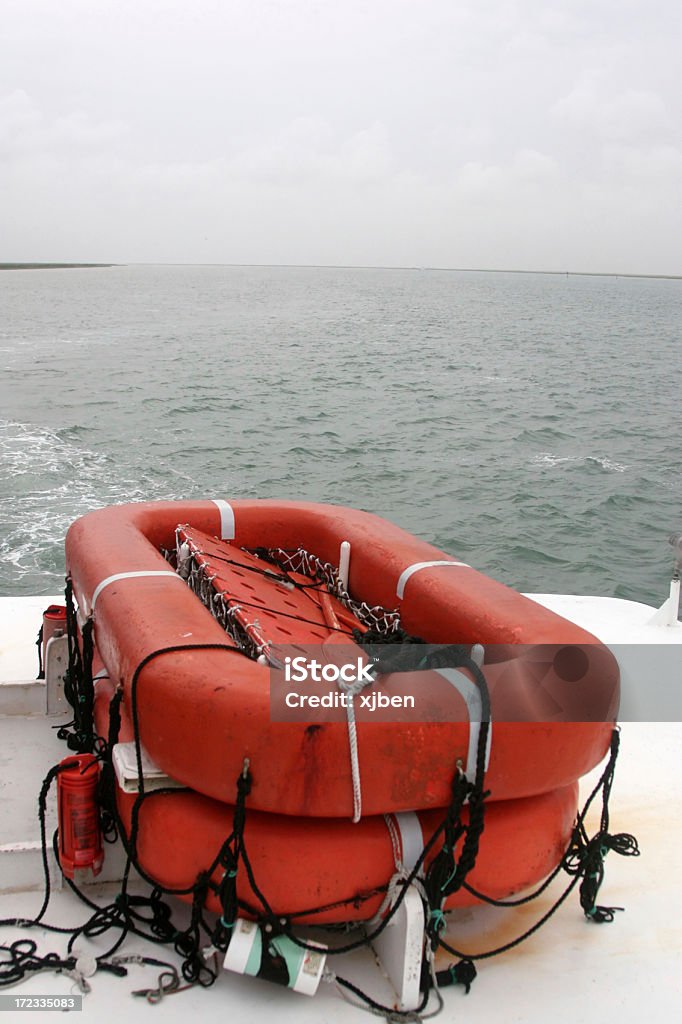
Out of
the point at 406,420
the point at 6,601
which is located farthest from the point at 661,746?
the point at 406,420

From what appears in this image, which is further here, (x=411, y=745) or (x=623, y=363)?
(x=623, y=363)

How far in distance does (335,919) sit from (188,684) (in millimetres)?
680

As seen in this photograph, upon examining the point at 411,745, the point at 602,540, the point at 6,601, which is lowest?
the point at 602,540

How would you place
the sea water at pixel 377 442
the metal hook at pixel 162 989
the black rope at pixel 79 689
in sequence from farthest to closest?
the sea water at pixel 377 442, the black rope at pixel 79 689, the metal hook at pixel 162 989

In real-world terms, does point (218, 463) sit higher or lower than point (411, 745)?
lower

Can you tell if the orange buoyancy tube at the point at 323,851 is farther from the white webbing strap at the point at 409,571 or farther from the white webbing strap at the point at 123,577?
the white webbing strap at the point at 409,571

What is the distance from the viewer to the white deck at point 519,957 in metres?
2.12

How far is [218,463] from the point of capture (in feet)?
38.0

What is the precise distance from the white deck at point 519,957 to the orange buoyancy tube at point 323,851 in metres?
0.20

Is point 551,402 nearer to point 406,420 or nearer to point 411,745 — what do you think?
point 406,420

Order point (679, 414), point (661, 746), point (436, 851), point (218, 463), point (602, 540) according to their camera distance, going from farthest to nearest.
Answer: point (679, 414) < point (218, 463) < point (602, 540) < point (661, 746) < point (436, 851)

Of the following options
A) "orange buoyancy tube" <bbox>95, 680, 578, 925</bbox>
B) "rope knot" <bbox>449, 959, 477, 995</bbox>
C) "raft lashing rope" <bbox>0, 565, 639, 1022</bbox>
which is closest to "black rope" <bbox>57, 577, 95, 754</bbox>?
"raft lashing rope" <bbox>0, 565, 639, 1022</bbox>

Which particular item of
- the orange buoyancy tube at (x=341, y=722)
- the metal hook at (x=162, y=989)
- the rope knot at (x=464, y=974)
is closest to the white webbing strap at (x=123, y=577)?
the orange buoyancy tube at (x=341, y=722)

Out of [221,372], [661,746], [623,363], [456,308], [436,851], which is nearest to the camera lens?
[436,851]
